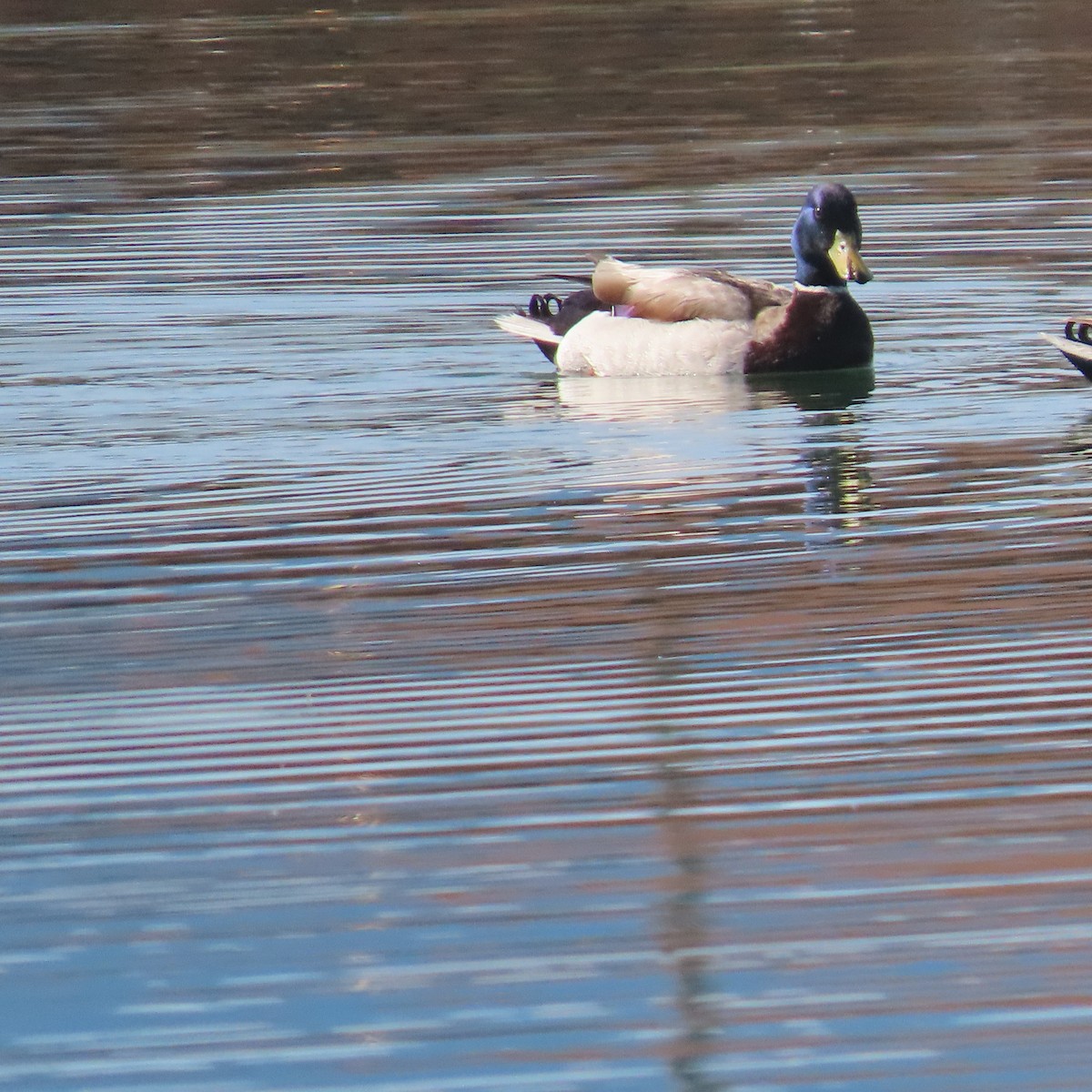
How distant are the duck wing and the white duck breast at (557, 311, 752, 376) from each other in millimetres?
49

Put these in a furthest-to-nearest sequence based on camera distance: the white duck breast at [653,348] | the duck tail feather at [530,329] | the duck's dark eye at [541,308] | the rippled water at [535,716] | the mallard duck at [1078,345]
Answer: the duck's dark eye at [541,308] < the duck tail feather at [530,329] < the white duck breast at [653,348] < the mallard duck at [1078,345] < the rippled water at [535,716]

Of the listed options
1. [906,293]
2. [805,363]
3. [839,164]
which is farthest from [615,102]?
[805,363]

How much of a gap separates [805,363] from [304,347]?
8.01 feet

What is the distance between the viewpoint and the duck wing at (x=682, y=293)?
12.9 meters

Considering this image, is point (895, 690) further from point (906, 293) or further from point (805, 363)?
point (906, 293)

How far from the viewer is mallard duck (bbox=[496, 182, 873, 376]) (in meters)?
12.6

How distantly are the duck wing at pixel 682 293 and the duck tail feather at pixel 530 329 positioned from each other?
1.17 ft

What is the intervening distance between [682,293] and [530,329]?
0.77m

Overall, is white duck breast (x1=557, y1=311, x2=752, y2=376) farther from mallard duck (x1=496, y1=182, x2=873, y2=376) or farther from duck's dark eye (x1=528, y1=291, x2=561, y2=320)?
duck's dark eye (x1=528, y1=291, x2=561, y2=320)

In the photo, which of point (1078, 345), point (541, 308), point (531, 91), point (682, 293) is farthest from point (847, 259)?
point (531, 91)

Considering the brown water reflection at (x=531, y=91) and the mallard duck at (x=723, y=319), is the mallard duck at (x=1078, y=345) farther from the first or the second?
the brown water reflection at (x=531, y=91)

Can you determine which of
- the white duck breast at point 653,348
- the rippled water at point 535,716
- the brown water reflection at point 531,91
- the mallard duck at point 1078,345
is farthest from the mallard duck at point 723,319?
the brown water reflection at point 531,91

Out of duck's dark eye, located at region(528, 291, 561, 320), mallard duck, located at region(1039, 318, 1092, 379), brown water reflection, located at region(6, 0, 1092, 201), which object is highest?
mallard duck, located at region(1039, 318, 1092, 379)

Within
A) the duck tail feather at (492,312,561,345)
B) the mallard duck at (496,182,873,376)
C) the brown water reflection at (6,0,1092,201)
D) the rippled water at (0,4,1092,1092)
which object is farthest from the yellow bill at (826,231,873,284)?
the brown water reflection at (6,0,1092,201)
